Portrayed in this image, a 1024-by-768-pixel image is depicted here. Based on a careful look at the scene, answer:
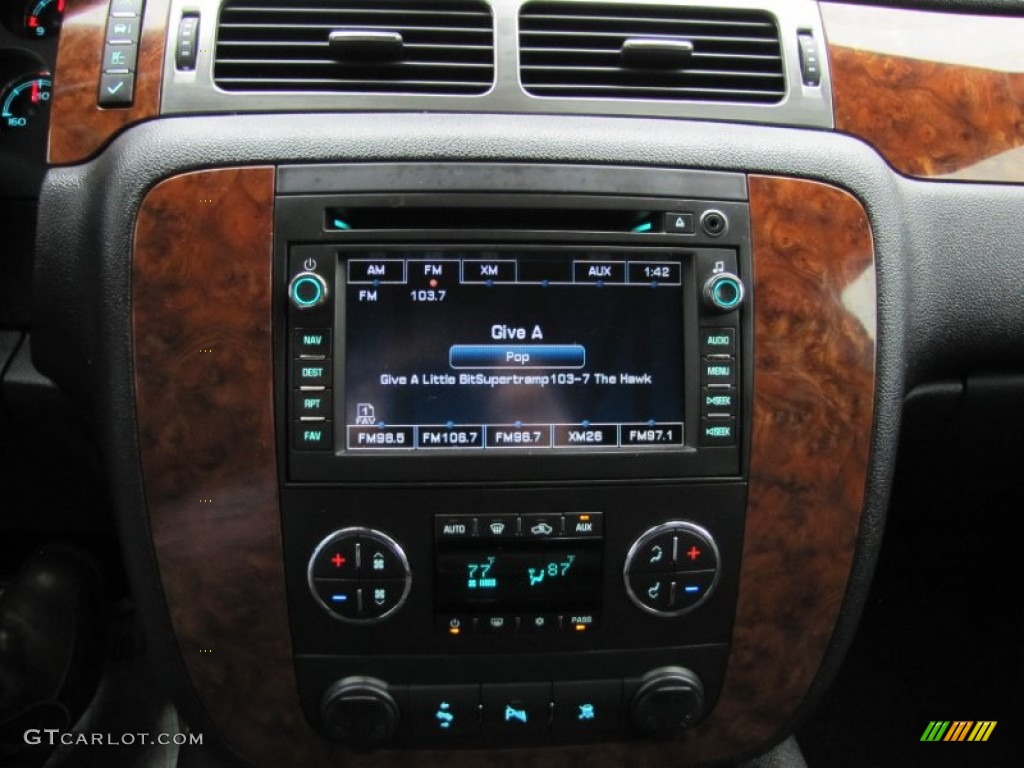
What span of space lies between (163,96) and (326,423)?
50cm

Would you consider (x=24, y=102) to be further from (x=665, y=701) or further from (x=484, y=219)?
(x=665, y=701)

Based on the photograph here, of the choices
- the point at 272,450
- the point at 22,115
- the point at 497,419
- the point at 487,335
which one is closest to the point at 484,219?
the point at 487,335

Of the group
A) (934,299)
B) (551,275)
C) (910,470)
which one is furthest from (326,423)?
(910,470)

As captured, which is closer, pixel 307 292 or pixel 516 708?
pixel 307 292

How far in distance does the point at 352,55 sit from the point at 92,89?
1.21ft

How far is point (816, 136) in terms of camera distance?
1295 mm

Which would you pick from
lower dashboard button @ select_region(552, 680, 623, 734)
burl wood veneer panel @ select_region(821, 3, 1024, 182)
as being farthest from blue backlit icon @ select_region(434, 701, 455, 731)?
burl wood veneer panel @ select_region(821, 3, 1024, 182)

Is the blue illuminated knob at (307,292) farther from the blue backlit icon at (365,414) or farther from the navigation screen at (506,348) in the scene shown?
the blue backlit icon at (365,414)

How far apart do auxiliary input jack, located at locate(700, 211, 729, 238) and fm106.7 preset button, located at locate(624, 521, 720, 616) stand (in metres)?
0.40

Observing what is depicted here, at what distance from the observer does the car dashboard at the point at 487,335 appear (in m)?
1.20

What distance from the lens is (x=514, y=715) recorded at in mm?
1312

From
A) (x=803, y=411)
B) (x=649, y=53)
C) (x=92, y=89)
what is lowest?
(x=803, y=411)

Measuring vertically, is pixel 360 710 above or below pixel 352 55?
below

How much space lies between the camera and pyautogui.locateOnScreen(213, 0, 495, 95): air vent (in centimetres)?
125
